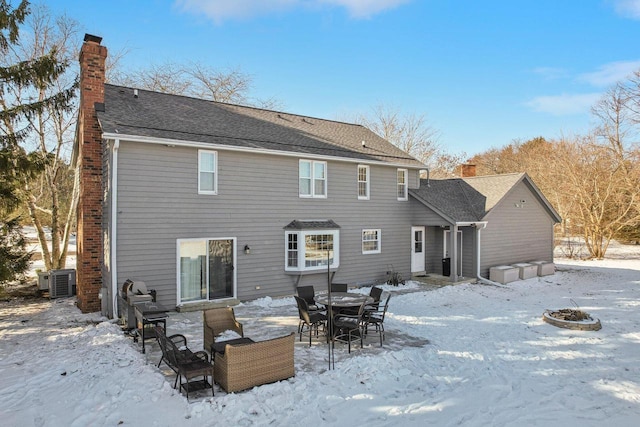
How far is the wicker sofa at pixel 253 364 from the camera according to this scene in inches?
227

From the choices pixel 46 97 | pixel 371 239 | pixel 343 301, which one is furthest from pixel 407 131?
pixel 343 301

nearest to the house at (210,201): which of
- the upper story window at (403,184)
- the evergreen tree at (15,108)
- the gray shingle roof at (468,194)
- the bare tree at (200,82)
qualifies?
the evergreen tree at (15,108)

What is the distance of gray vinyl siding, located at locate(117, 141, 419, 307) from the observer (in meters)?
10.6

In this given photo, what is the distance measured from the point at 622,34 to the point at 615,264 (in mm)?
12252

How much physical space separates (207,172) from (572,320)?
1089 cm

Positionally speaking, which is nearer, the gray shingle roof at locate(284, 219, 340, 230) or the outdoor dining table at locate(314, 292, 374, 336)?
the outdoor dining table at locate(314, 292, 374, 336)

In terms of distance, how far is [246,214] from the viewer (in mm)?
12586

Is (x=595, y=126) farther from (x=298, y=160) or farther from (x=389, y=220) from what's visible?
(x=298, y=160)

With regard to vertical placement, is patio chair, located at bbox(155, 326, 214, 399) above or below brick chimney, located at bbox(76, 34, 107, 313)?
below

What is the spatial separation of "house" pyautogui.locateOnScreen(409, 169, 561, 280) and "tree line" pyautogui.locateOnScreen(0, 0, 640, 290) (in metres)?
9.59

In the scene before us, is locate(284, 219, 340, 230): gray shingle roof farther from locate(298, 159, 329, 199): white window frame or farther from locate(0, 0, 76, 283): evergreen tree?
locate(0, 0, 76, 283): evergreen tree

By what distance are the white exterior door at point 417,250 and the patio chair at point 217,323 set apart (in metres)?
11.0

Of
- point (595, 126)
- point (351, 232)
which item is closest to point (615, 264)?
point (595, 126)

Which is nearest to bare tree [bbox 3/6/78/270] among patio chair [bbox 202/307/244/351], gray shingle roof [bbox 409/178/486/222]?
patio chair [bbox 202/307/244/351]
